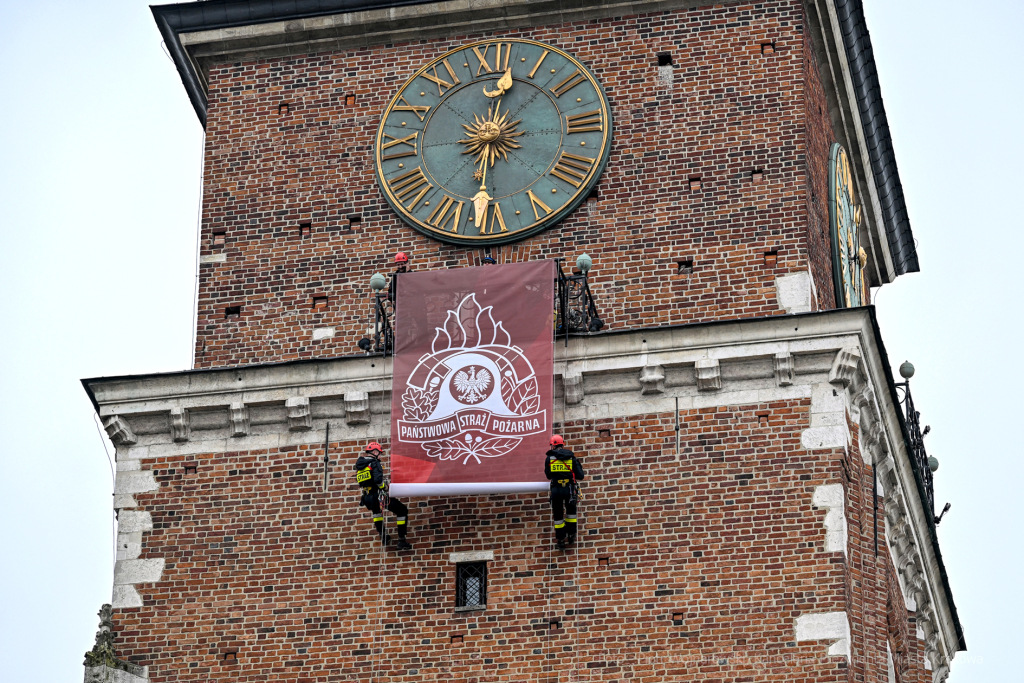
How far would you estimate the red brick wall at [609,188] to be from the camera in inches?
1355

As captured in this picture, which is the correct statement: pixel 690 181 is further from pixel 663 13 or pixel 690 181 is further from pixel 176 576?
pixel 176 576

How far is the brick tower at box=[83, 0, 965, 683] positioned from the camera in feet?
106

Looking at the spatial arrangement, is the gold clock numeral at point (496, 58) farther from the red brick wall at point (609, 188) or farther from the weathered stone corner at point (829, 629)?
the weathered stone corner at point (829, 629)

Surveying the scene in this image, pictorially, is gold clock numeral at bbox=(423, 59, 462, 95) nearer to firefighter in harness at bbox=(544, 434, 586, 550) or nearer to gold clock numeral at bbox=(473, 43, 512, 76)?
gold clock numeral at bbox=(473, 43, 512, 76)

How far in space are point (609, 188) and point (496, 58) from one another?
269cm

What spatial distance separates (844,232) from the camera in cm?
3753

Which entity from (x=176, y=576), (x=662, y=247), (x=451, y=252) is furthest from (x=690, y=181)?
(x=176, y=576)

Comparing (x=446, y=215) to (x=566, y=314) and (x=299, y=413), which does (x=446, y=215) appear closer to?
→ (x=566, y=314)

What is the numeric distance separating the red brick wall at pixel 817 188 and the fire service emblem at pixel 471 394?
166 inches

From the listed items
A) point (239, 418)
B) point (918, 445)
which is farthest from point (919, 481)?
point (239, 418)

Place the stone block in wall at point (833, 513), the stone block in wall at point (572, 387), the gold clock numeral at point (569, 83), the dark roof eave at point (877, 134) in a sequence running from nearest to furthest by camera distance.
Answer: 1. the stone block in wall at point (833, 513)
2. the stone block in wall at point (572, 387)
3. the gold clock numeral at point (569, 83)
4. the dark roof eave at point (877, 134)

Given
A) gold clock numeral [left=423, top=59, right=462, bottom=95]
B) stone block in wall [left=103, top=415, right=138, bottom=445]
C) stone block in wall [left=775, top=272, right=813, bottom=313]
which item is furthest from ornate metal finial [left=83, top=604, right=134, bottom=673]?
stone block in wall [left=775, top=272, right=813, bottom=313]

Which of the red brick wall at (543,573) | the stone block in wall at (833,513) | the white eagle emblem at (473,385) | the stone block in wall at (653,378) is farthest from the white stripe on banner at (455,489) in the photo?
the stone block in wall at (833,513)

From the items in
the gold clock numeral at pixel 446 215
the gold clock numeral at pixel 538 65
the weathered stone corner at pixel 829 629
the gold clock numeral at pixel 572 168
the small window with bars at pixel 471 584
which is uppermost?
the gold clock numeral at pixel 538 65
